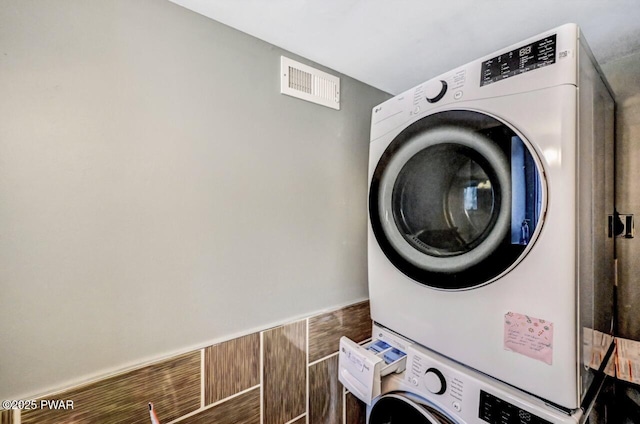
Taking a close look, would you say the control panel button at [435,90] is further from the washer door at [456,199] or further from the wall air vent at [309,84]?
the wall air vent at [309,84]

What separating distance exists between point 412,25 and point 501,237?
2.71ft

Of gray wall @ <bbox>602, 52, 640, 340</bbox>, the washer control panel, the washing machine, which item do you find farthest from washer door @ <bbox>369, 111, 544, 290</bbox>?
gray wall @ <bbox>602, 52, 640, 340</bbox>

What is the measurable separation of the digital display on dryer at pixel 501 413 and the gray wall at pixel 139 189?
0.70 m

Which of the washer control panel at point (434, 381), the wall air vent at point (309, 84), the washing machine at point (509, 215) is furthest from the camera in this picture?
the wall air vent at point (309, 84)

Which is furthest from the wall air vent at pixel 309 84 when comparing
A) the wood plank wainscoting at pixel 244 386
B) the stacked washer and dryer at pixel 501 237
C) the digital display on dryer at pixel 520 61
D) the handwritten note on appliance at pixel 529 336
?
the handwritten note on appliance at pixel 529 336

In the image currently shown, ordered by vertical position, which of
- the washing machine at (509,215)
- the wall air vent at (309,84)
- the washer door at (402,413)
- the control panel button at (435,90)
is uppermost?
the wall air vent at (309,84)

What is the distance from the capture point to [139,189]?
0.85 meters

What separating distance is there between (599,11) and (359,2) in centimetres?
83

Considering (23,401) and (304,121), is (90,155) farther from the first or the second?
(304,121)

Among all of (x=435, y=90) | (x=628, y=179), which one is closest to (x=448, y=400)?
(x=435, y=90)

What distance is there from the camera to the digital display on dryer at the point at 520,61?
73cm

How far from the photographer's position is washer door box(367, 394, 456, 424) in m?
0.88

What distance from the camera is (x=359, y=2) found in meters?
0.91

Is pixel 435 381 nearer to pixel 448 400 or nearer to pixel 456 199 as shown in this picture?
pixel 448 400
